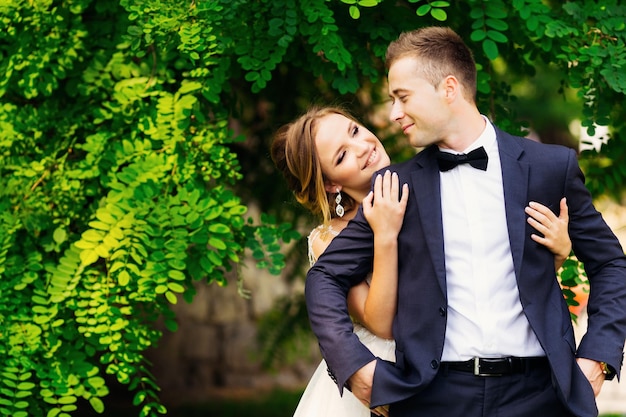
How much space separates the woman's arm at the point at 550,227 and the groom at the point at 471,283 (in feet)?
0.12

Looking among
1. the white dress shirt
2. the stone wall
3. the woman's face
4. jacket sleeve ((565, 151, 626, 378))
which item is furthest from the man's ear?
the stone wall

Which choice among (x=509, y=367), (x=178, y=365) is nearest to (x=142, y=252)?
(x=509, y=367)

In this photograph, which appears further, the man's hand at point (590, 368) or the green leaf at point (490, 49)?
the green leaf at point (490, 49)

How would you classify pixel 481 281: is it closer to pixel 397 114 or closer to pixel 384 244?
pixel 384 244

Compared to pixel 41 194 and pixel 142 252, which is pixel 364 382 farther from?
pixel 41 194

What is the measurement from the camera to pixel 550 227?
2939 millimetres

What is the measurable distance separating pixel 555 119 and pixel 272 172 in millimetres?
7478

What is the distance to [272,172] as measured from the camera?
562cm

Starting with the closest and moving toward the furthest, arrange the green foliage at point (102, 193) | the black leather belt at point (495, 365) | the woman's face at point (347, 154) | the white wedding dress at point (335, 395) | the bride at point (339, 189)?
the black leather belt at point (495, 365)
the bride at point (339, 189)
the white wedding dress at point (335, 395)
the woman's face at point (347, 154)
the green foliage at point (102, 193)

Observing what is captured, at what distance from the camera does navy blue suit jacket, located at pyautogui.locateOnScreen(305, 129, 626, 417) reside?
2.88m

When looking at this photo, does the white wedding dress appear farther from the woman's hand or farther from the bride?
the woman's hand

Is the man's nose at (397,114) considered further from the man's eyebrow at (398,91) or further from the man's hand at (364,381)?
the man's hand at (364,381)

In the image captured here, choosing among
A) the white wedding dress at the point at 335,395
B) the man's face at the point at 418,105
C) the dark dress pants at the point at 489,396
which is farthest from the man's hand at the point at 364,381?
the man's face at the point at 418,105

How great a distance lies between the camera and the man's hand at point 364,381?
9.48 ft
